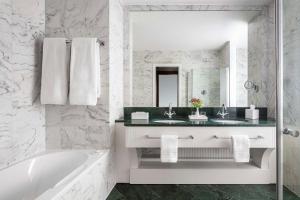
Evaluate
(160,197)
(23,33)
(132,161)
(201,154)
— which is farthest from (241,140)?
(23,33)

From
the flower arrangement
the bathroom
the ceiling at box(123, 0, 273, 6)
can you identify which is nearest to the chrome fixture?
the bathroom

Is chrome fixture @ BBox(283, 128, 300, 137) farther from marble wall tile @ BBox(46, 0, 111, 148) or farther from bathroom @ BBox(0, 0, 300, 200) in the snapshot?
marble wall tile @ BBox(46, 0, 111, 148)

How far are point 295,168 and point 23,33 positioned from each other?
243cm

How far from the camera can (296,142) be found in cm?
118

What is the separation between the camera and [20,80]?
2205mm

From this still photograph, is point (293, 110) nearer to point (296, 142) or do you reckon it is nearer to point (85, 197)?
point (296, 142)

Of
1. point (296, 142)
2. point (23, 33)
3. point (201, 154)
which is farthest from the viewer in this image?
point (201, 154)

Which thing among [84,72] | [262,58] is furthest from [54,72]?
[262,58]

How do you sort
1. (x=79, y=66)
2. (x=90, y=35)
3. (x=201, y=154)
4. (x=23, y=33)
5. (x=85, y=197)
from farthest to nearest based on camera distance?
(x=201, y=154)
(x=90, y=35)
(x=79, y=66)
(x=23, y=33)
(x=85, y=197)

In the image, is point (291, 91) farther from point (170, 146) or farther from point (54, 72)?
point (54, 72)

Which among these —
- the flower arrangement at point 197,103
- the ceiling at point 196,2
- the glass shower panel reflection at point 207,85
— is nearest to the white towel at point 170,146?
the flower arrangement at point 197,103

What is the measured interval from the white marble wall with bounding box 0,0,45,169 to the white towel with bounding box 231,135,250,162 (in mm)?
2084

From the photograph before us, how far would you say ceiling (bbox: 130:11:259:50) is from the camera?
3.21m

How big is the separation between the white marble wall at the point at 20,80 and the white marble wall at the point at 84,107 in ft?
0.44
